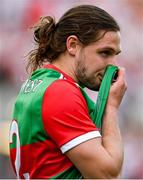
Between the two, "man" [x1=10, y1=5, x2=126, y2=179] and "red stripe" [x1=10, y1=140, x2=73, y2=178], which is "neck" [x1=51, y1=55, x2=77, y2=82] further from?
"red stripe" [x1=10, y1=140, x2=73, y2=178]

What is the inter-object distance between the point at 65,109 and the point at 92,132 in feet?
0.47

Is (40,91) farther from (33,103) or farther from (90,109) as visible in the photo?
(90,109)

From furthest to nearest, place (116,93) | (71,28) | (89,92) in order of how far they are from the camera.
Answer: (89,92) < (71,28) < (116,93)

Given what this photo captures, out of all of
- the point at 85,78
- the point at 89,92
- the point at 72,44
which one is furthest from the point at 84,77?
the point at 89,92

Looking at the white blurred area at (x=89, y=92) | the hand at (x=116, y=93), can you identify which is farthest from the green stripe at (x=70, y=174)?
the white blurred area at (x=89, y=92)

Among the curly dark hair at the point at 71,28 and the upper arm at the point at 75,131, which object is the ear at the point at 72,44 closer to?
the curly dark hair at the point at 71,28

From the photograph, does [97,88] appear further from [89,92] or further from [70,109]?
[89,92]

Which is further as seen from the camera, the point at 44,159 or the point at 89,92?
the point at 89,92

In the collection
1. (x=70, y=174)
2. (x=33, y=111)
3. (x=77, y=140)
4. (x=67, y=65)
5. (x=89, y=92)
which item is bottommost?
(x=89, y=92)

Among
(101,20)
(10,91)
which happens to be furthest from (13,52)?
(101,20)

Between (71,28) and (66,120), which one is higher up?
(71,28)

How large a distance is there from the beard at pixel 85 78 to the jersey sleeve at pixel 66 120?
232mm

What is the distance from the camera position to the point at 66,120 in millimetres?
2535

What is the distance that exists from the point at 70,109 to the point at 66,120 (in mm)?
47
